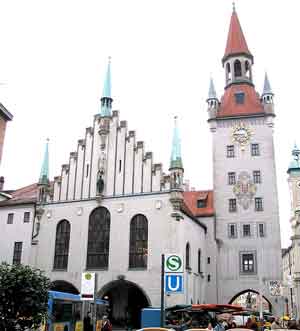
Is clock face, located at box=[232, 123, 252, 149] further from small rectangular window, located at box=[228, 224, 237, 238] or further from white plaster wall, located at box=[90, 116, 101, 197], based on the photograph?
white plaster wall, located at box=[90, 116, 101, 197]

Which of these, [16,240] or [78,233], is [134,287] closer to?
[78,233]

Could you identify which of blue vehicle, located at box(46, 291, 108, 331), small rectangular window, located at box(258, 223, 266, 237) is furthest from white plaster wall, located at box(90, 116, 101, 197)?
small rectangular window, located at box(258, 223, 266, 237)

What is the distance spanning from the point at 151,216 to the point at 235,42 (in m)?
28.1

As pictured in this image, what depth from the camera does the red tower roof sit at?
52.7 meters

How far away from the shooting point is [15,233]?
40250 millimetres

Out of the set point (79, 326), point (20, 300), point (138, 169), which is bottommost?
point (79, 326)

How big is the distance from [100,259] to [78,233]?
125 inches

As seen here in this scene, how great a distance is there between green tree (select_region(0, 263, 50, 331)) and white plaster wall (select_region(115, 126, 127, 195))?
23441mm

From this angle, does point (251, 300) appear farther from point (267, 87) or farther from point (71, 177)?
point (71, 177)

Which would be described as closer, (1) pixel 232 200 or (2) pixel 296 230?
(1) pixel 232 200

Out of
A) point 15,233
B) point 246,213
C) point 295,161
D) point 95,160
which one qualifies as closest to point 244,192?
point 246,213

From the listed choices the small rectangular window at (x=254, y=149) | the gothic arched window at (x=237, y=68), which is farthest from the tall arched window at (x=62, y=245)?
the gothic arched window at (x=237, y=68)

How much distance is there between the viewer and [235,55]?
5241cm

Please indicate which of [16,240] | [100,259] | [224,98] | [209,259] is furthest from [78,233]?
[224,98]
